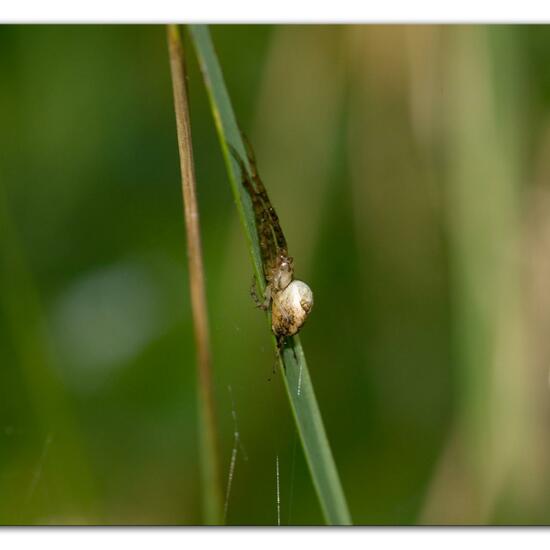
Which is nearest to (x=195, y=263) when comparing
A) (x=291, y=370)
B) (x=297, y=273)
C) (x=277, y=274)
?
(x=277, y=274)

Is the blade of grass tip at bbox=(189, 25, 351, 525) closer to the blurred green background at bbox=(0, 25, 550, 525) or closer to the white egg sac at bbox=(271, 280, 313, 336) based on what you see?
the white egg sac at bbox=(271, 280, 313, 336)

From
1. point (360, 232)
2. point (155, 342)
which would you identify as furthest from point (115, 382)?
point (360, 232)

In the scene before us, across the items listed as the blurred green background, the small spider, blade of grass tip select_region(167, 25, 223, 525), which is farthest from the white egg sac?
the blurred green background

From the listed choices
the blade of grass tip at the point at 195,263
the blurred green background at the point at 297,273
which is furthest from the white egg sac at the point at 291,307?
the blurred green background at the point at 297,273

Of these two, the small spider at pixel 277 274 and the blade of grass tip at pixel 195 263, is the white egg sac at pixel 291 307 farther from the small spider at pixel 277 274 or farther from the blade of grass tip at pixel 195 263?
the blade of grass tip at pixel 195 263

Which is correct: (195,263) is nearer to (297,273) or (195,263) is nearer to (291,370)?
(291,370)

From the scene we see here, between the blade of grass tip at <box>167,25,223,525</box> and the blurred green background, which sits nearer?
the blade of grass tip at <box>167,25,223,525</box>

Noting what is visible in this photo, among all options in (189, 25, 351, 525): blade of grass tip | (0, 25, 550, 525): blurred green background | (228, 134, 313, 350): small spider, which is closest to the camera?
(189, 25, 351, 525): blade of grass tip
